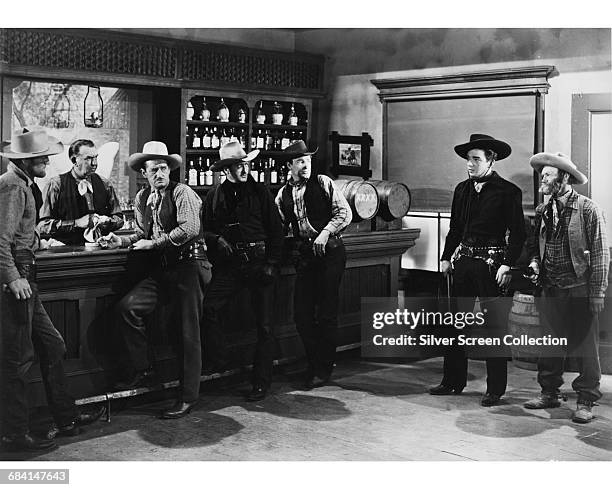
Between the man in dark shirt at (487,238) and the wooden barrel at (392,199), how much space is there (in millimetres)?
1219

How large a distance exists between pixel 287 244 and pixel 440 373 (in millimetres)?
1286

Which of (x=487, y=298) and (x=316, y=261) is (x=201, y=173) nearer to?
(x=316, y=261)

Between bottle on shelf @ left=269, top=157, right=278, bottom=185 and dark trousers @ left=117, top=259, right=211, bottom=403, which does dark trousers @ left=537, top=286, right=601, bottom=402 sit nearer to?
dark trousers @ left=117, top=259, right=211, bottom=403

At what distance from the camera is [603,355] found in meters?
5.22

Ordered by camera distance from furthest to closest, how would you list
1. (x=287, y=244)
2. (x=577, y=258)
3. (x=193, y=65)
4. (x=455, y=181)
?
(x=193, y=65)
(x=455, y=181)
(x=287, y=244)
(x=577, y=258)

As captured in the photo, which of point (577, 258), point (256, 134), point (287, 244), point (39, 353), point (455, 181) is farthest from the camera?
point (256, 134)

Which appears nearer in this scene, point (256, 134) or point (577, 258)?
point (577, 258)

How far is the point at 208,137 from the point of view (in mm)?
7195

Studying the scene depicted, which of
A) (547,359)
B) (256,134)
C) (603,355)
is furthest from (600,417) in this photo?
(256,134)

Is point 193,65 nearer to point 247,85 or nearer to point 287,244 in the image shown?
point 247,85

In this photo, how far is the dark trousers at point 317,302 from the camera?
505 cm

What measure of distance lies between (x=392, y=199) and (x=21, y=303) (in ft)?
9.70

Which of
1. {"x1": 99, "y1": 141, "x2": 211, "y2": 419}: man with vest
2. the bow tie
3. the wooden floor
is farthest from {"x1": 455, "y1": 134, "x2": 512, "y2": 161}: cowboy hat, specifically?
the bow tie

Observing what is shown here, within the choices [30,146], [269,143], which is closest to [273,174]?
[269,143]
